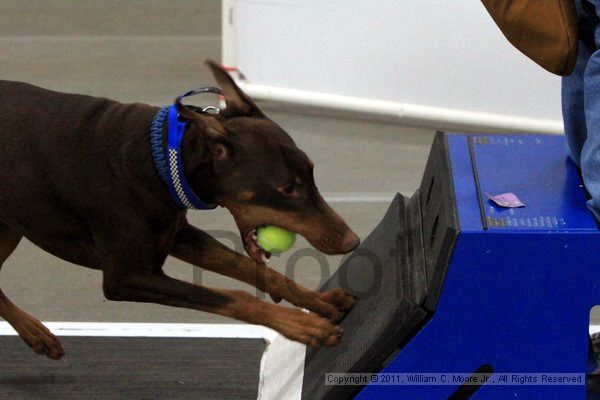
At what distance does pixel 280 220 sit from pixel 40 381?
1313mm

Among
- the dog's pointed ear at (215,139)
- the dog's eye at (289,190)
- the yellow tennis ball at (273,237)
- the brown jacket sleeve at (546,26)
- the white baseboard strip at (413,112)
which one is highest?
the brown jacket sleeve at (546,26)

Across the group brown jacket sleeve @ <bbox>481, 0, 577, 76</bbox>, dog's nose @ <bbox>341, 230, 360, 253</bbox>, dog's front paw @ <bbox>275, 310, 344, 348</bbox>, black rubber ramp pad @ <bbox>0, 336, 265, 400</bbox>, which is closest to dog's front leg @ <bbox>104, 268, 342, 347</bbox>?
dog's front paw @ <bbox>275, 310, 344, 348</bbox>

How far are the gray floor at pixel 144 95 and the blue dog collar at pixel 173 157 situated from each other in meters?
1.58

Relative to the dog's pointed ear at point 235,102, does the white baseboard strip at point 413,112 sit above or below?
below

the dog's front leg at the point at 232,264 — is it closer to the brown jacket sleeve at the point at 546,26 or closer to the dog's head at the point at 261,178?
the dog's head at the point at 261,178

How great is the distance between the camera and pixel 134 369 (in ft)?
10.8

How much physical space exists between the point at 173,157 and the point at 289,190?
30 cm

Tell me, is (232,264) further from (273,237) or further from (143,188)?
(143,188)

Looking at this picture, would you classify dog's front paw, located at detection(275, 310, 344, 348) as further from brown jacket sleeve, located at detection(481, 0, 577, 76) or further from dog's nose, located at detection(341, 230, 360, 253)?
brown jacket sleeve, located at detection(481, 0, 577, 76)

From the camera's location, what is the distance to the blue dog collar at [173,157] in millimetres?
2318

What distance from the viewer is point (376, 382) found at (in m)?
2.50

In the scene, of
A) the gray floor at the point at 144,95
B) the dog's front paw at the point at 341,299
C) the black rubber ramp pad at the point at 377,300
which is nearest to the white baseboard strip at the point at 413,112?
the gray floor at the point at 144,95

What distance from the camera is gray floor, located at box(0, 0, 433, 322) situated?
13.2 ft

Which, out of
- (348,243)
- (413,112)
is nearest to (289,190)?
(348,243)
